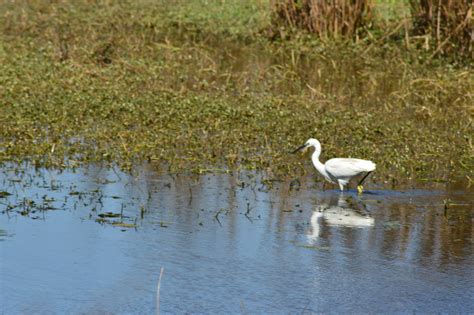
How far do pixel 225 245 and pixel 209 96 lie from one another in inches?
298

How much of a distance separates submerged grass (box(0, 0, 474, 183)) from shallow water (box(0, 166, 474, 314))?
0.98 meters

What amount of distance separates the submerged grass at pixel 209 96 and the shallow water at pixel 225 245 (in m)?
0.98

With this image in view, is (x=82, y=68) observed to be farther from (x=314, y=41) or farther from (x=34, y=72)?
(x=314, y=41)

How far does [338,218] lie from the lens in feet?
36.4

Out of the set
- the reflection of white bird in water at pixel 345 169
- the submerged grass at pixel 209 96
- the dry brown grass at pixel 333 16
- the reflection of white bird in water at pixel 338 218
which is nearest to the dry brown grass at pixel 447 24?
the submerged grass at pixel 209 96

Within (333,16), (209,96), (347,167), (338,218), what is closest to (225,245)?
(338,218)

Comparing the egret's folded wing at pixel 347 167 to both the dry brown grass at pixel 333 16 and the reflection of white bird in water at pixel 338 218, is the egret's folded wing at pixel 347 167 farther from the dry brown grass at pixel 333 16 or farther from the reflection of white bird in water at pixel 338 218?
the dry brown grass at pixel 333 16

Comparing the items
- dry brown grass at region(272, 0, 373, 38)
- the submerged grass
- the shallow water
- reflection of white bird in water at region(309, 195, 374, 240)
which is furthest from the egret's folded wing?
dry brown grass at region(272, 0, 373, 38)

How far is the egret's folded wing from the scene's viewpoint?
39.7ft

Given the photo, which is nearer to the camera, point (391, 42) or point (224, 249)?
point (224, 249)

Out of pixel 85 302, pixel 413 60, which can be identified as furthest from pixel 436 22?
pixel 85 302

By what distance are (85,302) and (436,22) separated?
46.8 feet

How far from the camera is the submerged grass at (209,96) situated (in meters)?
13.8

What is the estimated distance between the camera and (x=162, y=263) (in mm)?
9180
